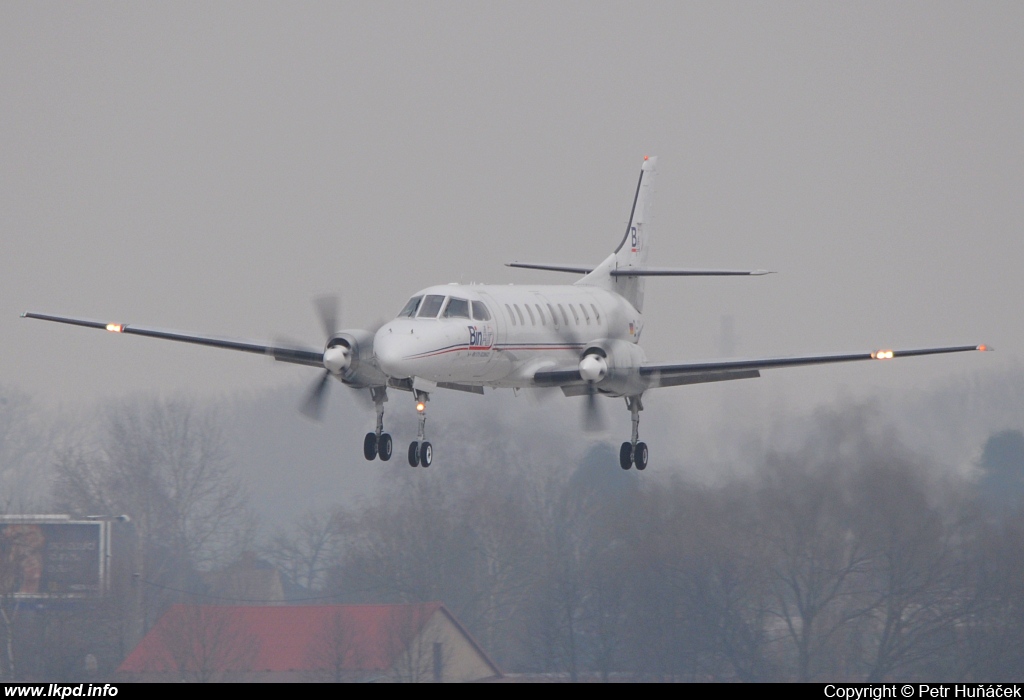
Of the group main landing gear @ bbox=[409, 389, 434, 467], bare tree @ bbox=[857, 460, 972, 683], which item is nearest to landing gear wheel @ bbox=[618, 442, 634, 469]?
main landing gear @ bbox=[409, 389, 434, 467]

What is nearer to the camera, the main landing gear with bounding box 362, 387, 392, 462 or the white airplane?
the white airplane

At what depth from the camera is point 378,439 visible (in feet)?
89.6

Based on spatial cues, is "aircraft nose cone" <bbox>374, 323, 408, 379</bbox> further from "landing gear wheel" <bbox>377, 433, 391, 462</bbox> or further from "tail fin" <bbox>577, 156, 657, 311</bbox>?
"tail fin" <bbox>577, 156, 657, 311</bbox>

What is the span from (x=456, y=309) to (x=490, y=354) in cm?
119

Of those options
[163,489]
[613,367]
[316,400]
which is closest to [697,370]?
[613,367]

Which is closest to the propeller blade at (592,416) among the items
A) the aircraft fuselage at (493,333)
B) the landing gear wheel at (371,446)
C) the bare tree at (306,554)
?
the aircraft fuselage at (493,333)

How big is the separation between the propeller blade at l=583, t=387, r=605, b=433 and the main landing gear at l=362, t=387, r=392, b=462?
399 centimetres

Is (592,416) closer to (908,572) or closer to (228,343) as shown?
(228,343)

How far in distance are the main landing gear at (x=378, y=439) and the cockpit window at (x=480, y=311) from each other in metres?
2.34

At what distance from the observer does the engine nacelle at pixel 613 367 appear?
27516mm

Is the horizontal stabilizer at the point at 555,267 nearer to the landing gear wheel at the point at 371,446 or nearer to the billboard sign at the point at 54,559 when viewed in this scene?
the landing gear wheel at the point at 371,446

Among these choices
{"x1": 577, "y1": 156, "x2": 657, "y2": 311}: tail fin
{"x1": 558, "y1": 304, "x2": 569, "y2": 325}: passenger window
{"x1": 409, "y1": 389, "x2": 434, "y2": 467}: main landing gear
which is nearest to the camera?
{"x1": 409, "y1": 389, "x2": 434, "y2": 467}: main landing gear

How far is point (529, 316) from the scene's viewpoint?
28.9 metres

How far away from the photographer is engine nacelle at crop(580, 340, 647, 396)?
27.5 metres
